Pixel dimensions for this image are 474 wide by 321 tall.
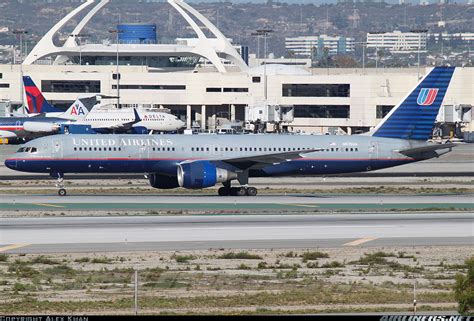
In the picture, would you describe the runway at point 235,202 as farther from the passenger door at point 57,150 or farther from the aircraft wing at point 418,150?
the aircraft wing at point 418,150

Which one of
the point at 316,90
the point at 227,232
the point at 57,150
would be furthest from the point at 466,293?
the point at 316,90

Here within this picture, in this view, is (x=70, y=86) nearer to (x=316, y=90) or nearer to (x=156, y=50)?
(x=156, y=50)

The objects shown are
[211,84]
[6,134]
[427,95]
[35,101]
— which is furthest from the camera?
[211,84]

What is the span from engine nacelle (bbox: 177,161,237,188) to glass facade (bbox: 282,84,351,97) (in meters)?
93.7

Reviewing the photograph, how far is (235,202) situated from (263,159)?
513 centimetres

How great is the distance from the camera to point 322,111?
15888cm

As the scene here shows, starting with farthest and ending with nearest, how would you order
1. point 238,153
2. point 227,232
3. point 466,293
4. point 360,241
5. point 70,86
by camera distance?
1. point 70,86
2. point 238,153
3. point 227,232
4. point 360,241
5. point 466,293

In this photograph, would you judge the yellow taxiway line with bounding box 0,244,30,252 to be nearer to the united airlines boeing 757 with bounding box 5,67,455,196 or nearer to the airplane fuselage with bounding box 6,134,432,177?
the united airlines boeing 757 with bounding box 5,67,455,196

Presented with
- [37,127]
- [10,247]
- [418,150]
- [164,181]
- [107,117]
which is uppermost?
[418,150]

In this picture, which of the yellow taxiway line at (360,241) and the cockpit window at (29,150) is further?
the cockpit window at (29,150)

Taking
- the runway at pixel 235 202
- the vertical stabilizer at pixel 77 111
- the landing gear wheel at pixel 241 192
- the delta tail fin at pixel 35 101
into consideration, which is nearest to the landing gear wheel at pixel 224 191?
the landing gear wheel at pixel 241 192

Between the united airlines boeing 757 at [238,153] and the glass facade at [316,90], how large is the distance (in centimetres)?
8561

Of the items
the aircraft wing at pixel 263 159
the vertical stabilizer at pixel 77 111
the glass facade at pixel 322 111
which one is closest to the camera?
the aircraft wing at pixel 263 159

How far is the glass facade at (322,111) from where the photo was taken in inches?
6206
